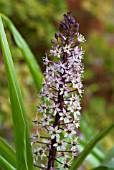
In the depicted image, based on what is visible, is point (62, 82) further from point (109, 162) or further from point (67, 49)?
point (109, 162)

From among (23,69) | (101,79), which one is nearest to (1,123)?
(23,69)

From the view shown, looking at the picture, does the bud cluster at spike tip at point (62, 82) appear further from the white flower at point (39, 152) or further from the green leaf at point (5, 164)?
the green leaf at point (5, 164)

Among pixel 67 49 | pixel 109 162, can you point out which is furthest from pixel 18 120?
pixel 109 162

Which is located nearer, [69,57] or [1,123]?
[69,57]

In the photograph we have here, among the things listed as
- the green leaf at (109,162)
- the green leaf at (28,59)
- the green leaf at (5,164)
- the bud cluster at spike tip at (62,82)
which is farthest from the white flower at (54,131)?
the green leaf at (28,59)

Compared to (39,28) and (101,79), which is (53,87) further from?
(101,79)
